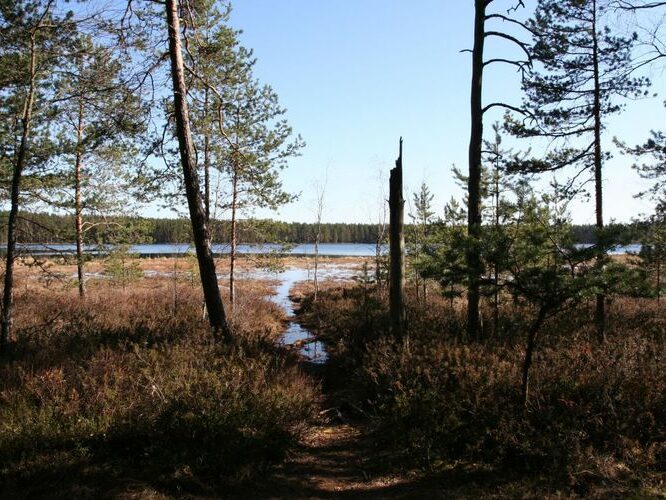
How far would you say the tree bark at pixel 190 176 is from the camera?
888 cm

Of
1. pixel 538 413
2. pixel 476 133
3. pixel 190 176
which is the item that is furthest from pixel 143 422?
pixel 476 133

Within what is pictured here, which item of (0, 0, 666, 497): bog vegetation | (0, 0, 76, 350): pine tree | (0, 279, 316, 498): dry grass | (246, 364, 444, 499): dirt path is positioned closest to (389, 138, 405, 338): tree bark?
(0, 0, 666, 497): bog vegetation

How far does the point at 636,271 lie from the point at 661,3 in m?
6.32

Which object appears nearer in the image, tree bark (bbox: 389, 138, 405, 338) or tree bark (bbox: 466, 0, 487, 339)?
tree bark (bbox: 389, 138, 405, 338)

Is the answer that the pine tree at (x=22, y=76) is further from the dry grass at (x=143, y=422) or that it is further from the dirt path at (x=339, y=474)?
the dirt path at (x=339, y=474)

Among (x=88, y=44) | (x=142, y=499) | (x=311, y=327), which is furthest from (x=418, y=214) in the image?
(x=142, y=499)

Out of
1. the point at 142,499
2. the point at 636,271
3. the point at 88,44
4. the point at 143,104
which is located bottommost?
the point at 142,499

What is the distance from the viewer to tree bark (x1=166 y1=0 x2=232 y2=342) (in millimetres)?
8875

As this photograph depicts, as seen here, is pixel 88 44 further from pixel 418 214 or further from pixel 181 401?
pixel 418 214

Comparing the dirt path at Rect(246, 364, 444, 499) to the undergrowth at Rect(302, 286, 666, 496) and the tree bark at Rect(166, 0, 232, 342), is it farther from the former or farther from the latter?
the tree bark at Rect(166, 0, 232, 342)

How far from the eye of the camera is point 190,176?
9039 millimetres

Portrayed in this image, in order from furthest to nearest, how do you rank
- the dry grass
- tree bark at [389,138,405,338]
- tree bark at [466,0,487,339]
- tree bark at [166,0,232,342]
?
tree bark at [466,0,487,339]
tree bark at [166,0,232,342]
tree bark at [389,138,405,338]
the dry grass

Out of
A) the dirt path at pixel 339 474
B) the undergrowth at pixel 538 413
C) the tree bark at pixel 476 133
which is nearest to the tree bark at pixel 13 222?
the dirt path at pixel 339 474

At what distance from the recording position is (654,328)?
34.8 feet
